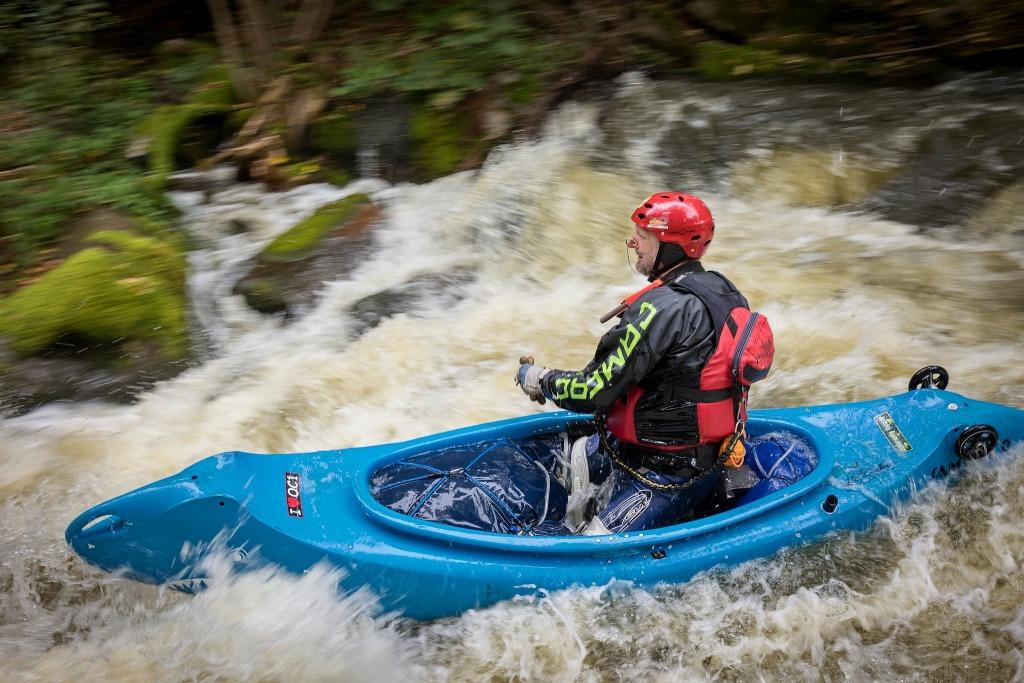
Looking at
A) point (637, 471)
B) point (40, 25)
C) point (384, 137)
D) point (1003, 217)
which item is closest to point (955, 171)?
point (1003, 217)

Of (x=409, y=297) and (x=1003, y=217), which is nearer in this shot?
(x=1003, y=217)

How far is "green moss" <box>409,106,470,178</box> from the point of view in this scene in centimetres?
807

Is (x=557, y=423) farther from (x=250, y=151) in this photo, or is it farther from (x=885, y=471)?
(x=250, y=151)

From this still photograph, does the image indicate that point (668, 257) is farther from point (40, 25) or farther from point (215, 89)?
point (40, 25)

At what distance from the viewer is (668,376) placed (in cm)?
309

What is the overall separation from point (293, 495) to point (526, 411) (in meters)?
2.06

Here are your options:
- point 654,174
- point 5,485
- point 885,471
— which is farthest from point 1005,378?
point 5,485

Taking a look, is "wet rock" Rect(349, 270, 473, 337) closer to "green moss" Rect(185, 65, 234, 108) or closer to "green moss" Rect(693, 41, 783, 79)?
"green moss" Rect(693, 41, 783, 79)

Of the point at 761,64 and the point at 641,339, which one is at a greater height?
the point at 641,339

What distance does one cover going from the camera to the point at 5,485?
4.54 metres

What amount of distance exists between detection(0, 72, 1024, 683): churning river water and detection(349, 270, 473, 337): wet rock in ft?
0.13

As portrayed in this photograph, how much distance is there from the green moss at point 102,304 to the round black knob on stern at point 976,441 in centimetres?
471

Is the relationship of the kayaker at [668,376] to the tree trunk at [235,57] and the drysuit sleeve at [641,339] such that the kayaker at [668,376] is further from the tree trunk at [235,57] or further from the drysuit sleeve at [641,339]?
the tree trunk at [235,57]

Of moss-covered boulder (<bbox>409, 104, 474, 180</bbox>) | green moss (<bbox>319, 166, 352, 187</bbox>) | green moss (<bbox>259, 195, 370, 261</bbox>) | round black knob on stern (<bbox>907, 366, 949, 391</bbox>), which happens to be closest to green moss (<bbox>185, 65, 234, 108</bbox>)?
green moss (<bbox>319, 166, 352, 187</bbox>)
